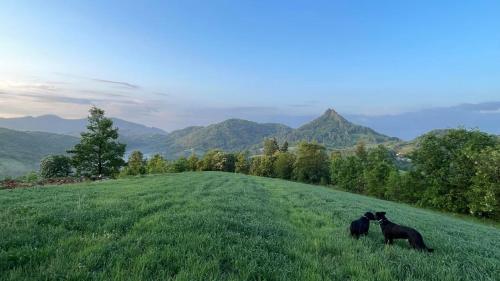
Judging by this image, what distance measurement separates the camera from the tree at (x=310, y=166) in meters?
110

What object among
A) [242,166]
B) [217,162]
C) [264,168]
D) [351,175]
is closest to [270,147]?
[242,166]

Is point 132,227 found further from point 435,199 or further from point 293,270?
point 435,199

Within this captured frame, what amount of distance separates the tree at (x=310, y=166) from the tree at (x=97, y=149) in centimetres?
6573

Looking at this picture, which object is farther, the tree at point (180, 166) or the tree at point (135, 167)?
the tree at point (180, 166)

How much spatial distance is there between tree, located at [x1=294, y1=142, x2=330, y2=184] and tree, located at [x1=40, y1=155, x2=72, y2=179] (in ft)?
235

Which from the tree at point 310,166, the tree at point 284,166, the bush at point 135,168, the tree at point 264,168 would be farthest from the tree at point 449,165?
the bush at point 135,168

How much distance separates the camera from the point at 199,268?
556 cm

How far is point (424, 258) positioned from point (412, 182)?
61.1 m

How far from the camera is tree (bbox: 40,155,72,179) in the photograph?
71875mm

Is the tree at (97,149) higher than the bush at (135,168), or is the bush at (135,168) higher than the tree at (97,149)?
the tree at (97,149)

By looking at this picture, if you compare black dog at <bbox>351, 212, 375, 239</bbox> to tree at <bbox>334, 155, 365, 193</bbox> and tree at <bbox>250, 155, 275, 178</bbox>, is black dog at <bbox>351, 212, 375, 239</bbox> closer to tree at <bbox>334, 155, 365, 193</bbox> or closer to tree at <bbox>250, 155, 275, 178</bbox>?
tree at <bbox>334, 155, 365, 193</bbox>

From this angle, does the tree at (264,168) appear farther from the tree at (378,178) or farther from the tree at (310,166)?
→ the tree at (378,178)

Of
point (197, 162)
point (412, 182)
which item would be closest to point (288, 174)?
point (197, 162)

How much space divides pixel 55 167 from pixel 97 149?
2041cm
